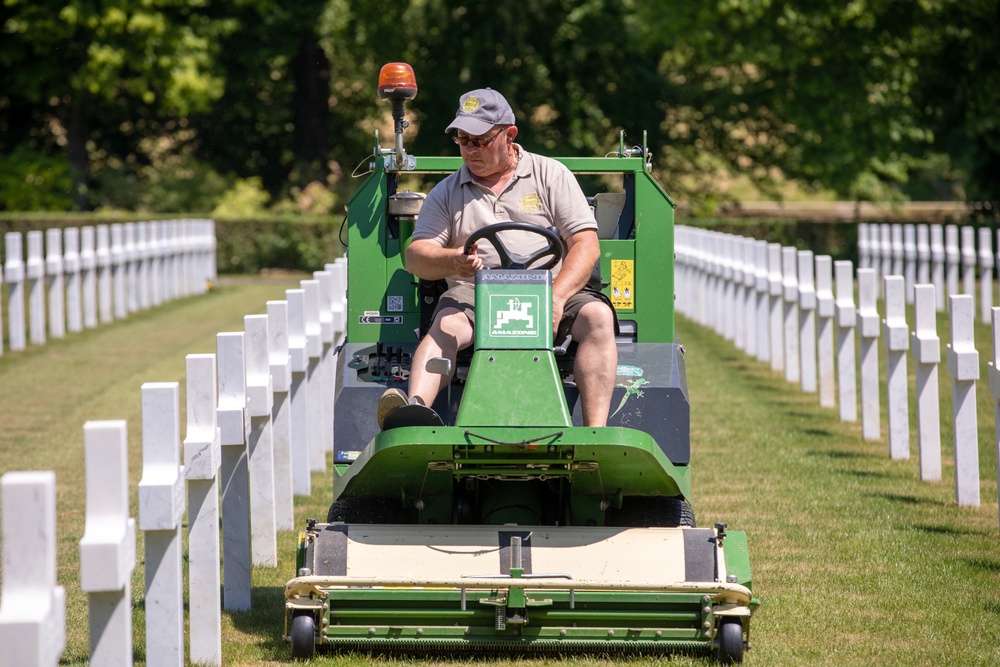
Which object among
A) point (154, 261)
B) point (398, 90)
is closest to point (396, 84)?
point (398, 90)

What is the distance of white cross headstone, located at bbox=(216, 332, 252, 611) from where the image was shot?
6781 mm

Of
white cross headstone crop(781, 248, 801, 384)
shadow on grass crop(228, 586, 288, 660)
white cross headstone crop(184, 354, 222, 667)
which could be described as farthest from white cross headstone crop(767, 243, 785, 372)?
white cross headstone crop(184, 354, 222, 667)

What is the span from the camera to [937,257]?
23656 mm

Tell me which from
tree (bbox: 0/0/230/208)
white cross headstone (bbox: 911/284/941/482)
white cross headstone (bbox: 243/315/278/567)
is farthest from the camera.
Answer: tree (bbox: 0/0/230/208)

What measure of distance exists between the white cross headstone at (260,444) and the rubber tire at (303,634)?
1509 millimetres

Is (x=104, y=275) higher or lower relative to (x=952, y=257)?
lower

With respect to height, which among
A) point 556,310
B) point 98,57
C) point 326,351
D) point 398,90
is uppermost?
point 98,57

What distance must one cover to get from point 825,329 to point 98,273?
15.0 m

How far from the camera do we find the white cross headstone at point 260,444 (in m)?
7.50

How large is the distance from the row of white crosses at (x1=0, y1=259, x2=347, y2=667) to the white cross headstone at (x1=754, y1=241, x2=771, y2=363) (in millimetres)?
7864

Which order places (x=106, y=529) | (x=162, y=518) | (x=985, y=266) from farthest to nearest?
(x=985, y=266)
(x=162, y=518)
(x=106, y=529)

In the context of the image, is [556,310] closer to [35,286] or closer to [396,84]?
[396,84]

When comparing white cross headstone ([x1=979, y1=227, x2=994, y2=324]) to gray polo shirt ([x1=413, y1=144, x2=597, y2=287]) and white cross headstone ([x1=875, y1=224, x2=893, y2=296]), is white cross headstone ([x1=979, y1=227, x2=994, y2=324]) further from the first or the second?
gray polo shirt ([x1=413, y1=144, x2=597, y2=287])

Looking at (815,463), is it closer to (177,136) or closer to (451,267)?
(451,267)
